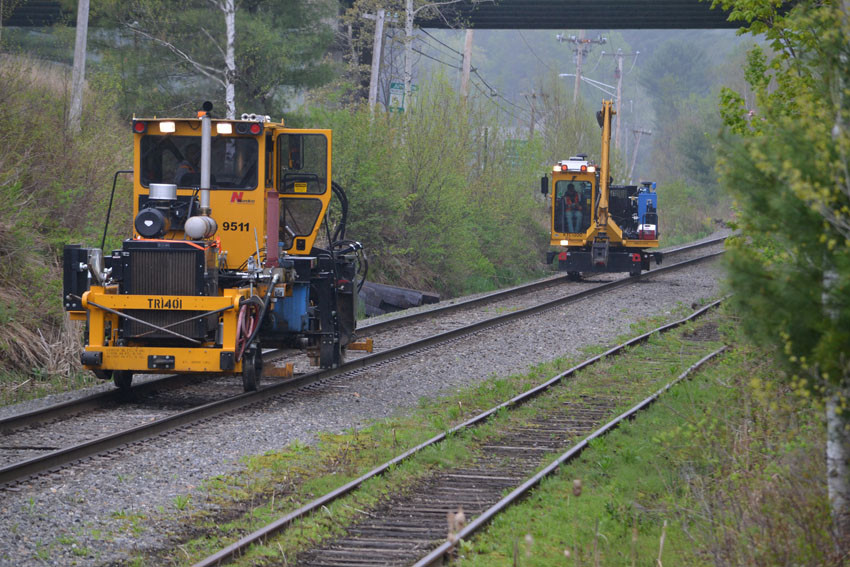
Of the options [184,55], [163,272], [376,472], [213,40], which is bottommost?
[376,472]

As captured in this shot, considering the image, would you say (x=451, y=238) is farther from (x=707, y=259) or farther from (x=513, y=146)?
(x=707, y=259)

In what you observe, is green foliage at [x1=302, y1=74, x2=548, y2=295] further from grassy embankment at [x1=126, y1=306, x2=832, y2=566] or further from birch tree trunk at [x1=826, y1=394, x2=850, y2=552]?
birch tree trunk at [x1=826, y1=394, x2=850, y2=552]

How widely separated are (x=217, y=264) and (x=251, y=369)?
4.21 feet

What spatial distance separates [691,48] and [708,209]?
4272cm

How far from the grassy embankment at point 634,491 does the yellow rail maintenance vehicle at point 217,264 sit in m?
2.11

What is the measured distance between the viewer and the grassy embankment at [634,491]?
255 inches

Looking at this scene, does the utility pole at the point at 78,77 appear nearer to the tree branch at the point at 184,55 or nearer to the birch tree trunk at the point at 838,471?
the tree branch at the point at 184,55

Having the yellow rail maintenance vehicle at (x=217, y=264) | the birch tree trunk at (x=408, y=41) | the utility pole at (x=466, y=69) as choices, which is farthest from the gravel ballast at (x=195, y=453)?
the utility pole at (x=466, y=69)

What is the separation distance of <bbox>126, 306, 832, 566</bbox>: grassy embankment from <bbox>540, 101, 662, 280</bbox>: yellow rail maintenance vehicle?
16.3 meters

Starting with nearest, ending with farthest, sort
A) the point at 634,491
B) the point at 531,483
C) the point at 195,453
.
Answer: the point at 531,483
the point at 634,491
the point at 195,453

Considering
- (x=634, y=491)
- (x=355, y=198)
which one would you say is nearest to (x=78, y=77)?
(x=355, y=198)

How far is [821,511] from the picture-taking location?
617cm

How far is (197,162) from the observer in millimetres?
12891

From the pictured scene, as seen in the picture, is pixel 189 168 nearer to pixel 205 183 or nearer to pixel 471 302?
pixel 205 183
